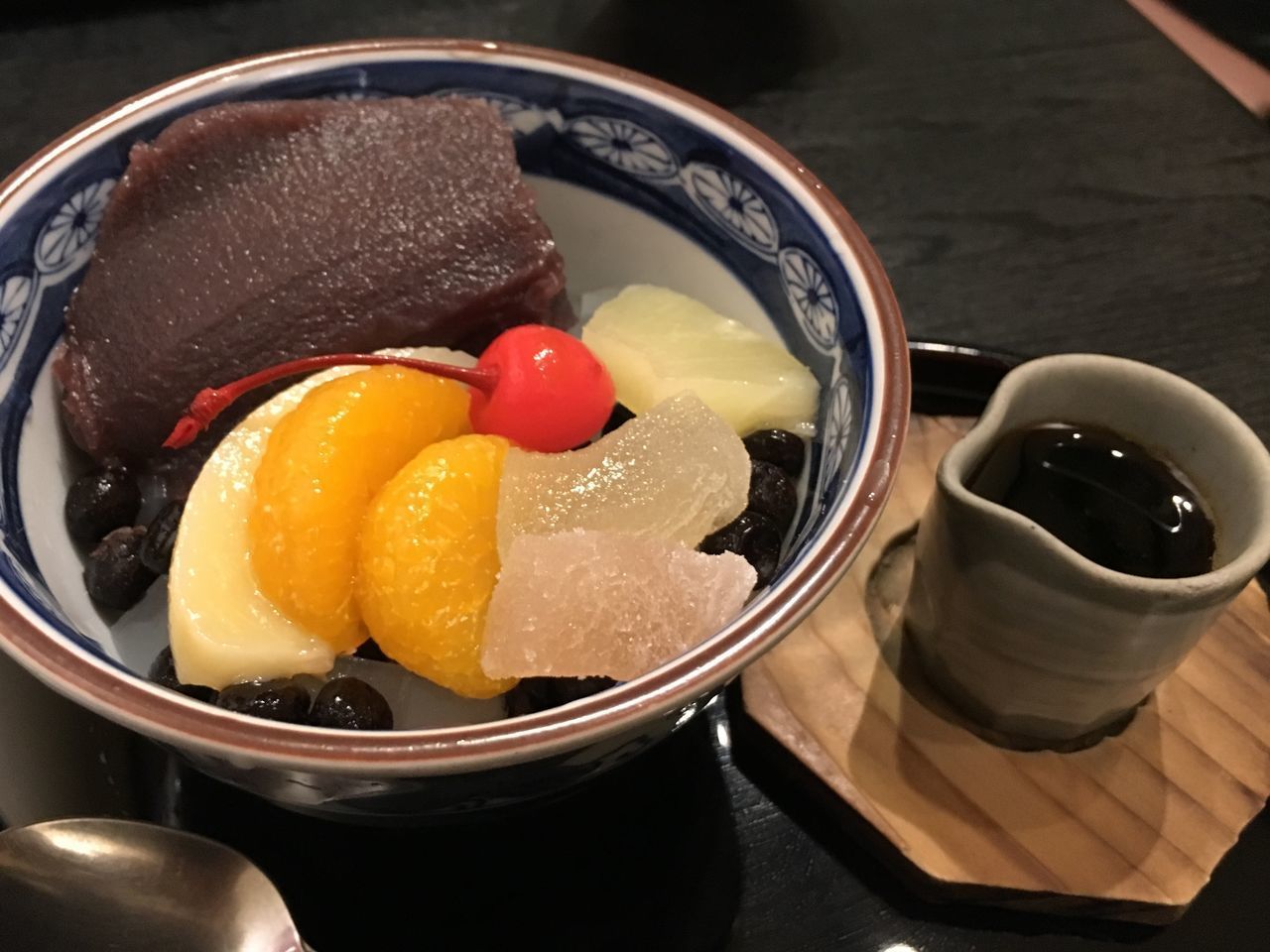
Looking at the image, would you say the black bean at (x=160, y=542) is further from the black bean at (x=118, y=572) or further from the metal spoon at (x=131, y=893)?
the metal spoon at (x=131, y=893)

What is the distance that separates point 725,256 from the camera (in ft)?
3.70

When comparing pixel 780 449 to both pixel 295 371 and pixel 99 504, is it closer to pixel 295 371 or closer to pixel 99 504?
pixel 295 371

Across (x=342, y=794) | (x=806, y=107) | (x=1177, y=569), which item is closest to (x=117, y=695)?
(x=342, y=794)

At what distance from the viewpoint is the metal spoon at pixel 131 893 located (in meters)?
0.83

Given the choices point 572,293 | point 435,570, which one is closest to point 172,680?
point 435,570

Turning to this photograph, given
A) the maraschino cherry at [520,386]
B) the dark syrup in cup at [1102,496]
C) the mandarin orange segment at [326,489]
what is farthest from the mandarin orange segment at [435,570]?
the dark syrup in cup at [1102,496]

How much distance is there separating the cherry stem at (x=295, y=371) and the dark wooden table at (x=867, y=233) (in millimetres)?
329

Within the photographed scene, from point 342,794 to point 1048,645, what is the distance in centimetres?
65

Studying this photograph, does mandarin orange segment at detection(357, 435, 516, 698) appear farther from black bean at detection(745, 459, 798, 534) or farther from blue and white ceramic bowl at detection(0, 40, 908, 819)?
black bean at detection(745, 459, 798, 534)

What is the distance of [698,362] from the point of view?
105 centimetres

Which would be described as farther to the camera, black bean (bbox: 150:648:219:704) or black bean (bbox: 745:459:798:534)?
black bean (bbox: 745:459:798:534)

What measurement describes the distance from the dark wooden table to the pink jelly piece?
0.82 feet

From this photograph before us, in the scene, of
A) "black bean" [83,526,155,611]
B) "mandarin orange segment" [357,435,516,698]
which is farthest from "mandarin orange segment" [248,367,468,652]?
"black bean" [83,526,155,611]

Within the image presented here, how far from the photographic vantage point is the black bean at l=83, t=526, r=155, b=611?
91cm
